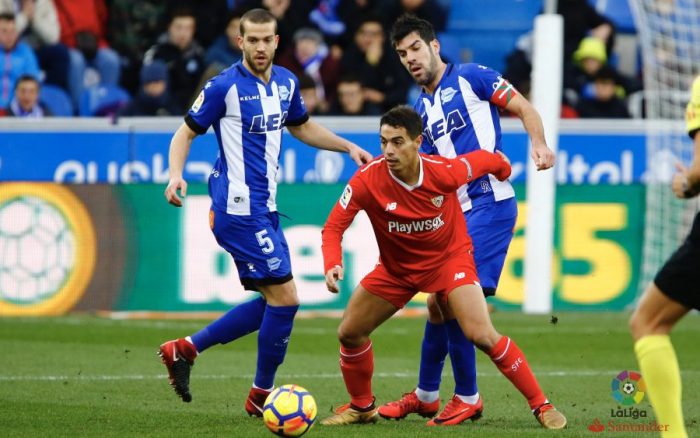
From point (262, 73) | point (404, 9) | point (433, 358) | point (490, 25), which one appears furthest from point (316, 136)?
point (490, 25)

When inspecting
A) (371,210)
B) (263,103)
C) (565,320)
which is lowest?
(565,320)

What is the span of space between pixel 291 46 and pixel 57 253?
15.8ft

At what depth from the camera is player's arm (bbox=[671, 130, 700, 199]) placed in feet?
19.2

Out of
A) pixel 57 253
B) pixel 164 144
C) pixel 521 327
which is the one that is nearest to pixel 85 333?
pixel 57 253

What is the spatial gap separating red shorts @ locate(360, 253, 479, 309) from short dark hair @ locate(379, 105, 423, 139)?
781mm

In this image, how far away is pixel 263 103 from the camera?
26.2ft

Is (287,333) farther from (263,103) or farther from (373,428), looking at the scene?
(263,103)

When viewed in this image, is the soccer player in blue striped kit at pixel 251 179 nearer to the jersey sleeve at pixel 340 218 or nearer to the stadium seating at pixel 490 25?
the jersey sleeve at pixel 340 218

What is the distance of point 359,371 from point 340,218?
0.96 meters

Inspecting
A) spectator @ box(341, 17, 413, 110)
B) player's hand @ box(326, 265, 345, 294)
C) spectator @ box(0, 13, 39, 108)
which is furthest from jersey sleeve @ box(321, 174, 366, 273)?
spectator @ box(341, 17, 413, 110)

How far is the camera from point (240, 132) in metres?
7.97

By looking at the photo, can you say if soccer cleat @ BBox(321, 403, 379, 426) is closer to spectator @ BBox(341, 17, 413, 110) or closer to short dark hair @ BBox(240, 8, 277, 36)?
short dark hair @ BBox(240, 8, 277, 36)

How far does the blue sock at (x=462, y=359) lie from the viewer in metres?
7.93

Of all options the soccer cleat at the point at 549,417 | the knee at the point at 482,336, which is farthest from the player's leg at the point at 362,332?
the soccer cleat at the point at 549,417
